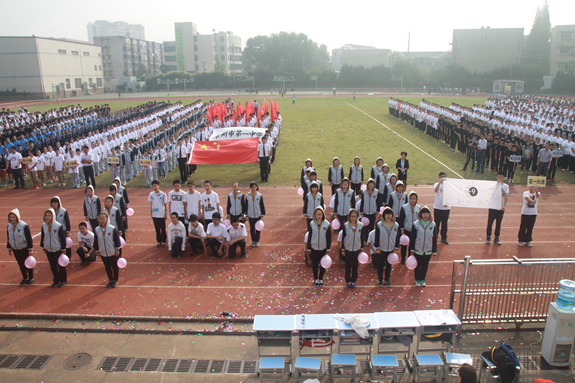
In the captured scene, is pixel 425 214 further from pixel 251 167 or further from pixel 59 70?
pixel 59 70

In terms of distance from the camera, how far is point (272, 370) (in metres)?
5.55

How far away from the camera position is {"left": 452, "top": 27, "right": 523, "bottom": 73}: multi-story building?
82938 millimetres

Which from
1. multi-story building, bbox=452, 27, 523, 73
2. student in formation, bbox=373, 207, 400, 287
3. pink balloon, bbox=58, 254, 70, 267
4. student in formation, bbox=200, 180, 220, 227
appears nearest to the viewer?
student in formation, bbox=373, 207, 400, 287

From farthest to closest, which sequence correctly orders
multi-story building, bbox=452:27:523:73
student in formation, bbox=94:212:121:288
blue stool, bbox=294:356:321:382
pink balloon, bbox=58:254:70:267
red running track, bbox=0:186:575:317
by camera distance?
1. multi-story building, bbox=452:27:523:73
2. pink balloon, bbox=58:254:70:267
3. student in formation, bbox=94:212:121:288
4. red running track, bbox=0:186:575:317
5. blue stool, bbox=294:356:321:382

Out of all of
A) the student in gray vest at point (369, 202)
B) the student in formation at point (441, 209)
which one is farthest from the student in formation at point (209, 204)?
the student in formation at point (441, 209)

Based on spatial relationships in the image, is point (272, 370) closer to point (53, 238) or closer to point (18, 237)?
point (53, 238)

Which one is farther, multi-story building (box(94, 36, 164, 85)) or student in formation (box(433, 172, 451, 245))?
multi-story building (box(94, 36, 164, 85))

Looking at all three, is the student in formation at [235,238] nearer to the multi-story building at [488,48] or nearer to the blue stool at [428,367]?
the blue stool at [428,367]

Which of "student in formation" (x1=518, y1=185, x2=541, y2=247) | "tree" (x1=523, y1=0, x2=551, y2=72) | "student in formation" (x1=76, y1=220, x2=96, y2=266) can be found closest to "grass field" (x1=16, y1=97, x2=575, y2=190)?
"student in formation" (x1=518, y1=185, x2=541, y2=247)

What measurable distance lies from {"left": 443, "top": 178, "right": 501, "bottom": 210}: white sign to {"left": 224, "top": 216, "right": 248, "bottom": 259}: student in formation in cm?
516

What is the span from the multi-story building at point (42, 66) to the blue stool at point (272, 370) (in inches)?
2979

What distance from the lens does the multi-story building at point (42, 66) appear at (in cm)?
6512

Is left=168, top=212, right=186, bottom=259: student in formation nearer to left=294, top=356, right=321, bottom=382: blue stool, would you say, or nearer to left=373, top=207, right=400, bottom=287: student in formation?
left=373, top=207, right=400, bottom=287: student in formation

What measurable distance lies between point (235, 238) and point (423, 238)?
4.48 metres
